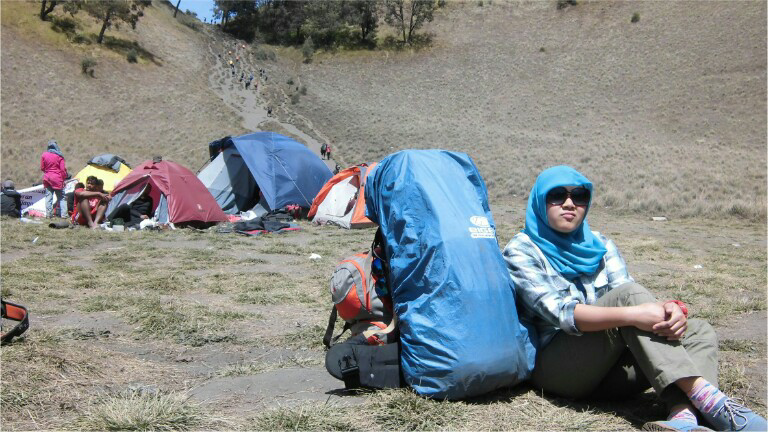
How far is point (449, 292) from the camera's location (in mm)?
3182

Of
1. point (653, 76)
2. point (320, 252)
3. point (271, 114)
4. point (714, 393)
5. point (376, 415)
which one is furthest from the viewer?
point (653, 76)

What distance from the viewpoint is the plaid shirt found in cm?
313

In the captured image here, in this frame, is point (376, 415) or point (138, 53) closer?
point (376, 415)

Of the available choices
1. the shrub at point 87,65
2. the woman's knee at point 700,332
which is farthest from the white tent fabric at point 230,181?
the shrub at point 87,65

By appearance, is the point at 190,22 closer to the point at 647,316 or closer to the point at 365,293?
the point at 365,293

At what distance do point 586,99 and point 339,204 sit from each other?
3604 centimetres

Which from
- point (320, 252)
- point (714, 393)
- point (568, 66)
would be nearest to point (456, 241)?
point (714, 393)

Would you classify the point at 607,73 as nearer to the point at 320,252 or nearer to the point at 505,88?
the point at 505,88

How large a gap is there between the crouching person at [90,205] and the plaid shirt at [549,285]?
10.4 m

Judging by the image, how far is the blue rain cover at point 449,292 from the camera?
10.3 feet

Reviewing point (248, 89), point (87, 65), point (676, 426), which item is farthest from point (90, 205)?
point (248, 89)

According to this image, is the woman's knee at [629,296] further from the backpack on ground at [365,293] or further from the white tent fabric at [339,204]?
the white tent fabric at [339,204]

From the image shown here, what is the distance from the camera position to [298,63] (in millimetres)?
60688

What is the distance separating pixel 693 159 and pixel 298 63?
42522 mm
